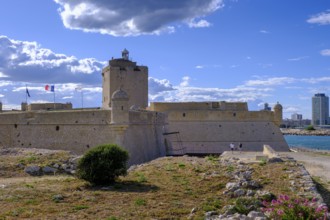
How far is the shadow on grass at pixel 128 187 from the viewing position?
12520mm

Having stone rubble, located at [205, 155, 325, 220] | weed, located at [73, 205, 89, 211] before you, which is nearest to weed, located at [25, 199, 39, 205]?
weed, located at [73, 205, 89, 211]

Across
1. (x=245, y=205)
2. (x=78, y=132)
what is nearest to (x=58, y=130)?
(x=78, y=132)

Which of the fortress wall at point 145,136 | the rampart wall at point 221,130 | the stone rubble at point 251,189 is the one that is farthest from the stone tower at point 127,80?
the stone rubble at point 251,189

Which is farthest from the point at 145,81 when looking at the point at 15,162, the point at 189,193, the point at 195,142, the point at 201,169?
the point at 189,193

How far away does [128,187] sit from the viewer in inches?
510

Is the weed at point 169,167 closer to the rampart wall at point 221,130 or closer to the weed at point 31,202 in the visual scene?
the weed at point 31,202

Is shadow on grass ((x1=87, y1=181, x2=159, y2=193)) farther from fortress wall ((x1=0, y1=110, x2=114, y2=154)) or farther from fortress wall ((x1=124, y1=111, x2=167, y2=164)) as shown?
fortress wall ((x1=0, y1=110, x2=114, y2=154))

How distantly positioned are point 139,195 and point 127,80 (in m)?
21.6

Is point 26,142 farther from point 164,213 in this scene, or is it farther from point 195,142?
point 164,213

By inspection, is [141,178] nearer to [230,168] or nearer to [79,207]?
[230,168]

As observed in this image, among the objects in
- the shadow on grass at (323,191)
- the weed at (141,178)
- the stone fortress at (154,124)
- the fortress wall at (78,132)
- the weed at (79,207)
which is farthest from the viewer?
the stone fortress at (154,124)

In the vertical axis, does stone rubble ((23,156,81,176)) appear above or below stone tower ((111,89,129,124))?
below

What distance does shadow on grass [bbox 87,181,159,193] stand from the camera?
12520 mm

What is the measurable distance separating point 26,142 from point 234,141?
16.4 m
